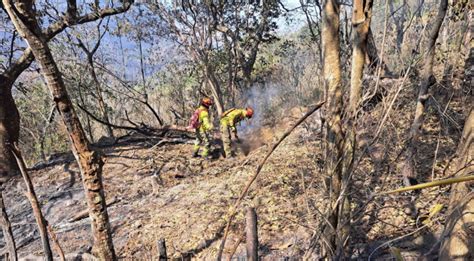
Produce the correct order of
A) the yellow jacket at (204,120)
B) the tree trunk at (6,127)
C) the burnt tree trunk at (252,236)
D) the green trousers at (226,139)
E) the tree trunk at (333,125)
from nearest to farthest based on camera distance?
the tree trunk at (333,125), the burnt tree trunk at (252,236), the yellow jacket at (204,120), the green trousers at (226,139), the tree trunk at (6,127)

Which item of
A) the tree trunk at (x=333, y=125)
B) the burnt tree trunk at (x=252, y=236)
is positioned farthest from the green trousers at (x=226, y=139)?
the tree trunk at (x=333, y=125)

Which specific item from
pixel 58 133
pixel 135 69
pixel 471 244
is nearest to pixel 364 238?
pixel 471 244

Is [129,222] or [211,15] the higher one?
[211,15]

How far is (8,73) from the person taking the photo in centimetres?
809

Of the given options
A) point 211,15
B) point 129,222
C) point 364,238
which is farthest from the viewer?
point 211,15

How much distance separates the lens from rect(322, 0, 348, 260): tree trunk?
2365 millimetres

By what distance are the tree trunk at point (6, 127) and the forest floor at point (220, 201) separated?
0.34 metres

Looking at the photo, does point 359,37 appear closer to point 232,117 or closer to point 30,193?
point 30,193

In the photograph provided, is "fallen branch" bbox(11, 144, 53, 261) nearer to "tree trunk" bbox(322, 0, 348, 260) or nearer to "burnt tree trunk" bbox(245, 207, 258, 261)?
"burnt tree trunk" bbox(245, 207, 258, 261)

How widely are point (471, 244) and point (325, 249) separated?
91 centimetres

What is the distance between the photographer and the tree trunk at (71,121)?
265 centimetres

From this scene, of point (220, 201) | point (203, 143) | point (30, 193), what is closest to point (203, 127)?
point (203, 143)

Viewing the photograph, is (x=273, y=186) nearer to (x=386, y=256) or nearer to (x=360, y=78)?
(x=386, y=256)

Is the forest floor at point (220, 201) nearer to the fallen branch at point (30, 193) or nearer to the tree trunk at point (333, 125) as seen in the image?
the tree trunk at point (333, 125)
